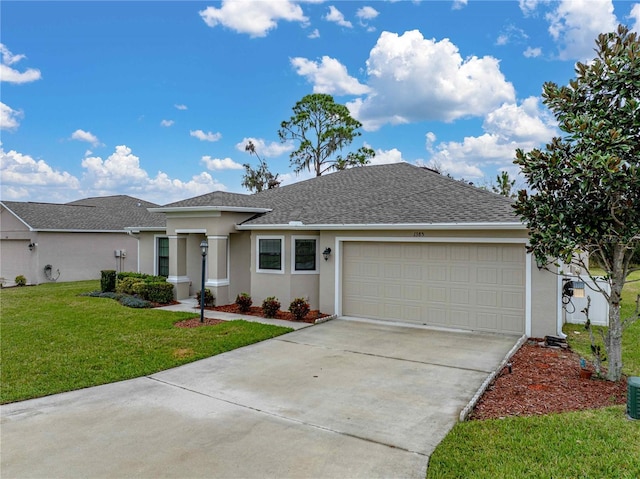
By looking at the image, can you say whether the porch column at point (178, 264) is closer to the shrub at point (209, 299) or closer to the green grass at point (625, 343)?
the shrub at point (209, 299)

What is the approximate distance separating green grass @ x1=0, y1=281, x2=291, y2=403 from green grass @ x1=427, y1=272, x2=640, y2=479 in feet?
17.2

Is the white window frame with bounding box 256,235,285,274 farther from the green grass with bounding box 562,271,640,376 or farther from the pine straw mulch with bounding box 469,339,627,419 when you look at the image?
the green grass with bounding box 562,271,640,376

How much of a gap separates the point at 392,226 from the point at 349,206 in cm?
273

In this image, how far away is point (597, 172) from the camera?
17.9 ft

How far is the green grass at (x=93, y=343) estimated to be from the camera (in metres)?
6.55

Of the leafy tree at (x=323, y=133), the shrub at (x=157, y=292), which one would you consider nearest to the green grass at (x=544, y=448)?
the shrub at (x=157, y=292)

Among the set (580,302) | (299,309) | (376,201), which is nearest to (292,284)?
(299,309)

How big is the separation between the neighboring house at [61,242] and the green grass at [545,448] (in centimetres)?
1861

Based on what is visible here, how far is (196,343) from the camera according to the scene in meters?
8.65

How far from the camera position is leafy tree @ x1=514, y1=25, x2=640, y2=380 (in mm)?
5465

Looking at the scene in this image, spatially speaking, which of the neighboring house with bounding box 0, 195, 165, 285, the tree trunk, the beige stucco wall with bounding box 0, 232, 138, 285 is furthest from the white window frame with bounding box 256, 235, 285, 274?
the beige stucco wall with bounding box 0, 232, 138, 285

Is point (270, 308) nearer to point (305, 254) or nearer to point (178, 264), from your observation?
point (305, 254)

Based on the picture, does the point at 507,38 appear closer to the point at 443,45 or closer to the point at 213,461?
the point at 443,45

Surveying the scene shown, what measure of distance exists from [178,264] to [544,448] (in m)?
12.8
